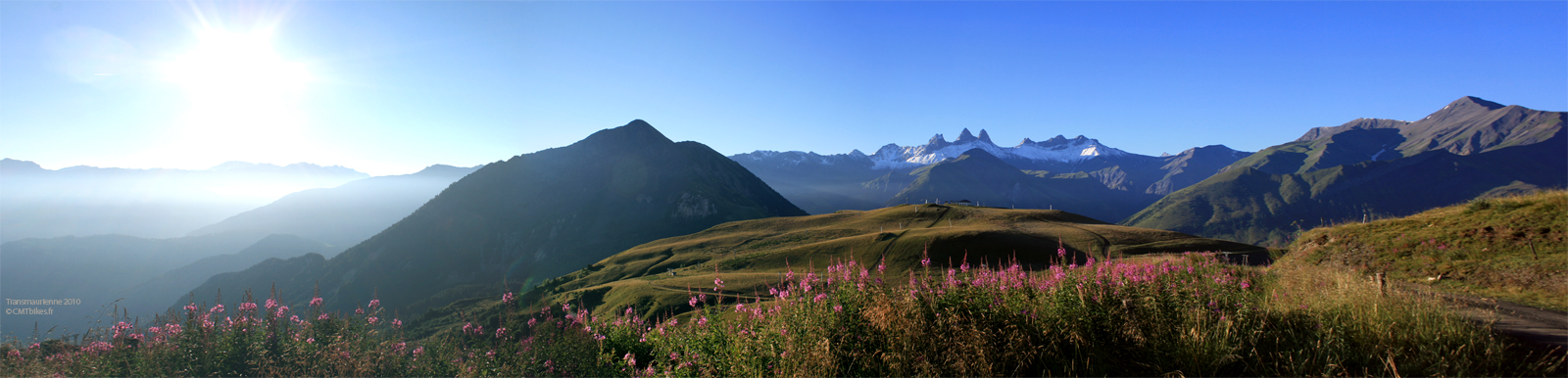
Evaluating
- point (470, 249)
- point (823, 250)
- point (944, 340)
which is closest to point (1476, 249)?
point (944, 340)

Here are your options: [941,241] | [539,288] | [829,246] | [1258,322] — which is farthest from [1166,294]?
[539,288]

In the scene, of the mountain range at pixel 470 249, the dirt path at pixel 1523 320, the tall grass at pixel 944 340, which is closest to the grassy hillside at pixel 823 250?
the tall grass at pixel 944 340

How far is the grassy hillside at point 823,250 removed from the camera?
1639 inches

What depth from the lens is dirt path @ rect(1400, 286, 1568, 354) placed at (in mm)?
7289

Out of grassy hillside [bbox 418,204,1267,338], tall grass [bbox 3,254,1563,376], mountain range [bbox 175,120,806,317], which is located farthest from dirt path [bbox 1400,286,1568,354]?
mountain range [bbox 175,120,806,317]

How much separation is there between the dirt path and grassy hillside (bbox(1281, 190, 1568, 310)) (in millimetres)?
869

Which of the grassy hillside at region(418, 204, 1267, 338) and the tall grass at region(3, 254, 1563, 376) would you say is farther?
the grassy hillside at region(418, 204, 1267, 338)

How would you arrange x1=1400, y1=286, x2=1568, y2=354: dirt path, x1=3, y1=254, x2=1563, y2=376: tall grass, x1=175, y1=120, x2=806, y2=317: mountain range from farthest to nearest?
x1=175, y1=120, x2=806, y2=317: mountain range → x1=1400, y1=286, x2=1568, y2=354: dirt path → x1=3, y1=254, x2=1563, y2=376: tall grass

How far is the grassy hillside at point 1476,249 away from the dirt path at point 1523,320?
2.85ft

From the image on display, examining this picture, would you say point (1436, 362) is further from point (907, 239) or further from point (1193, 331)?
point (907, 239)

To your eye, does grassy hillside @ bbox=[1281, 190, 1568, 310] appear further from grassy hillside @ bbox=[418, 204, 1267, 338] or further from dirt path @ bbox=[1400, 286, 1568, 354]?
grassy hillside @ bbox=[418, 204, 1267, 338]

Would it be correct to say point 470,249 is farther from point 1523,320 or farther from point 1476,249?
point 1523,320

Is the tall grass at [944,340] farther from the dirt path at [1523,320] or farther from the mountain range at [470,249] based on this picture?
the mountain range at [470,249]

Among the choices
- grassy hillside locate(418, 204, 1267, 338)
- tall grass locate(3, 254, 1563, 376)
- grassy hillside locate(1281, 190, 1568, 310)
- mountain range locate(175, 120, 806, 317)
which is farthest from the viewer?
mountain range locate(175, 120, 806, 317)
